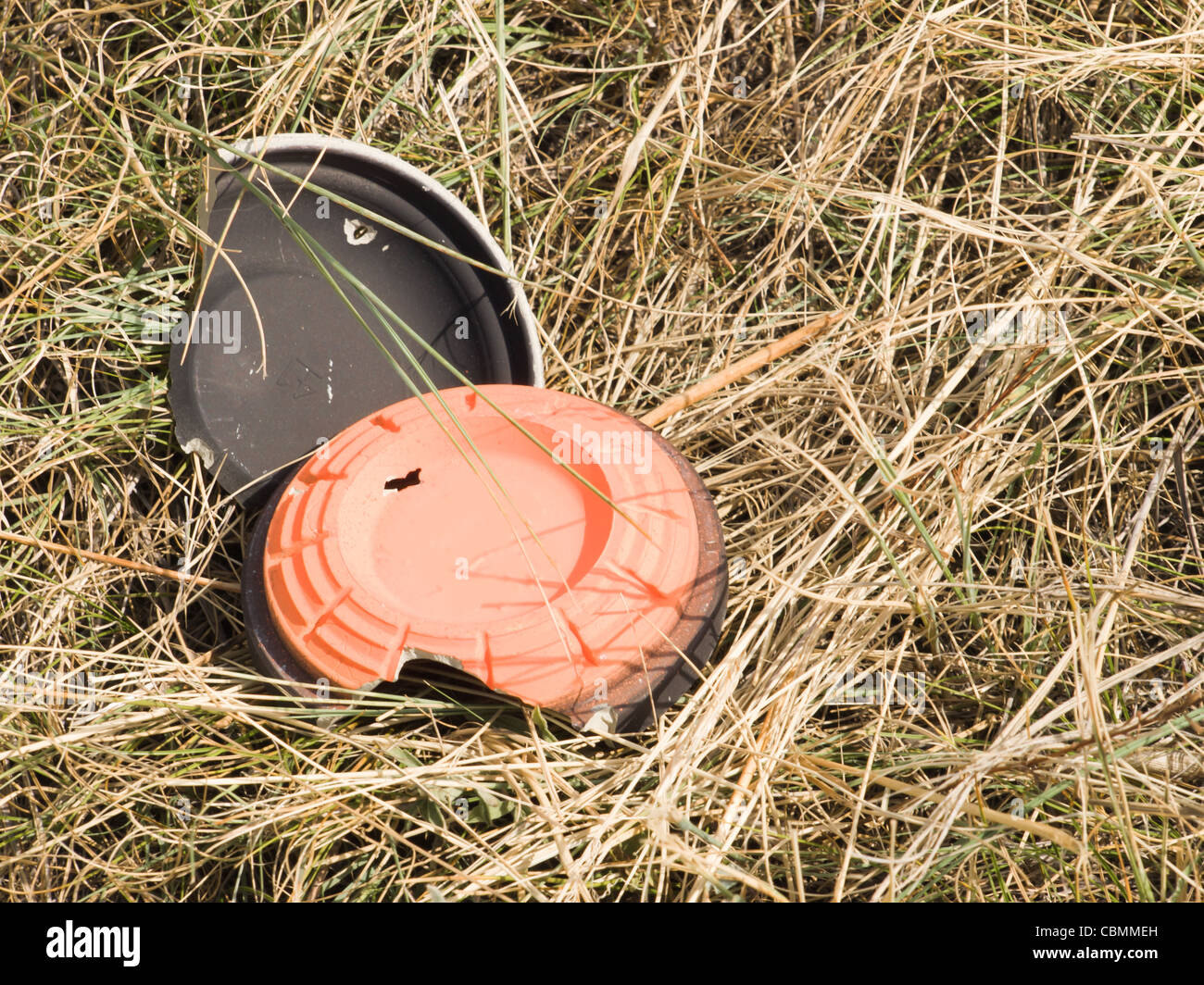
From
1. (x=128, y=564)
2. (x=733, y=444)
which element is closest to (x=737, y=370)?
(x=733, y=444)

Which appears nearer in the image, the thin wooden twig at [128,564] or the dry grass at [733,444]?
the dry grass at [733,444]

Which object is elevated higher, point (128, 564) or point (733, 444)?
point (733, 444)

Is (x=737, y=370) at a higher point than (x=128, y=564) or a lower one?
higher

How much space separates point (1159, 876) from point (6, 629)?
1972 millimetres

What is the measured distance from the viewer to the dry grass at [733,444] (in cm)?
149

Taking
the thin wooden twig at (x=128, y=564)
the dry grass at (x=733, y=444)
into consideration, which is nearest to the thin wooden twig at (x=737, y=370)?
the dry grass at (x=733, y=444)

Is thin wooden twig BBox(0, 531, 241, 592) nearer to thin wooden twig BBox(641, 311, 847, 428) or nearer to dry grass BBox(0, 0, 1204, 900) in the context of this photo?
dry grass BBox(0, 0, 1204, 900)

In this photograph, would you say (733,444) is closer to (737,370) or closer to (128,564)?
(737,370)

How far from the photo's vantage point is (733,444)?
1996 mm

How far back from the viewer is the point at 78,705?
65.6 inches

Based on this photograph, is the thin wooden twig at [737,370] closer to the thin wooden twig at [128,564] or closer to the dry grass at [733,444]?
the dry grass at [733,444]

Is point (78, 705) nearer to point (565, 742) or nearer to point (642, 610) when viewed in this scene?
point (565, 742)

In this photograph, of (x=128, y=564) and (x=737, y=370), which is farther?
(x=737, y=370)

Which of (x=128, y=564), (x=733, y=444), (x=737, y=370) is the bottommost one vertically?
(x=128, y=564)
